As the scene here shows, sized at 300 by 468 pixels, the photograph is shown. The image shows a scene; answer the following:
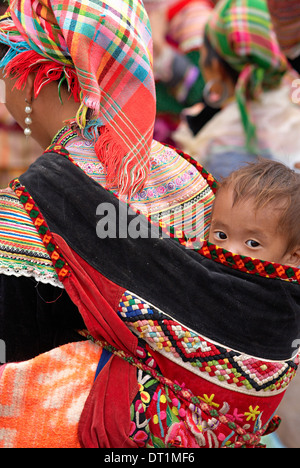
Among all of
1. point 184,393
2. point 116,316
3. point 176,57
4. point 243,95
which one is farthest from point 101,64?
point 176,57

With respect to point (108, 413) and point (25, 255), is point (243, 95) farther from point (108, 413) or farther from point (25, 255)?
point (108, 413)

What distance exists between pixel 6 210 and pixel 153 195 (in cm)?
42

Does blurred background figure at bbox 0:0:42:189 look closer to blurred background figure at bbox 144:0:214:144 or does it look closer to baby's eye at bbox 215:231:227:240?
blurred background figure at bbox 144:0:214:144

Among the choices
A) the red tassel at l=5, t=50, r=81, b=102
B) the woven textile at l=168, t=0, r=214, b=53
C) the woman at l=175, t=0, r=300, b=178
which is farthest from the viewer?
the woven textile at l=168, t=0, r=214, b=53

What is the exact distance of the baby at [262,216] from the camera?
1510mm

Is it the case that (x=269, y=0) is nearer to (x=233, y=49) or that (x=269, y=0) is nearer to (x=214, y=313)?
(x=233, y=49)

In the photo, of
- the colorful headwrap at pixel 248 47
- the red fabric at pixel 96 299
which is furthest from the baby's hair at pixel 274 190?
the colorful headwrap at pixel 248 47

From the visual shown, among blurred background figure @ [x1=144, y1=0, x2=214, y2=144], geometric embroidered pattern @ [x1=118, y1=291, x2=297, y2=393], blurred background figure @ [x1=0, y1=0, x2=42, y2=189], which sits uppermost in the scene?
geometric embroidered pattern @ [x1=118, y1=291, x2=297, y2=393]

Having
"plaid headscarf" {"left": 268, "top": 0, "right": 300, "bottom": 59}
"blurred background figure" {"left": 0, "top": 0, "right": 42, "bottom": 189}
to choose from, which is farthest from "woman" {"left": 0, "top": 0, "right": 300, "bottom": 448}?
"blurred background figure" {"left": 0, "top": 0, "right": 42, "bottom": 189}

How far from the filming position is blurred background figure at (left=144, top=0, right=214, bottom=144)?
5457mm

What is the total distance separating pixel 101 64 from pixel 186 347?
787mm

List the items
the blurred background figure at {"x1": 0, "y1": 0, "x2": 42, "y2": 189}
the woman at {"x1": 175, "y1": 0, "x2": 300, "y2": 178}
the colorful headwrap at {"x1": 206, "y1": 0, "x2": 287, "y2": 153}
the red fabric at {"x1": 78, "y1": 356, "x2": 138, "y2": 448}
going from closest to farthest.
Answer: the red fabric at {"x1": 78, "y1": 356, "x2": 138, "y2": 448}
the woman at {"x1": 175, "y1": 0, "x2": 300, "y2": 178}
the colorful headwrap at {"x1": 206, "y1": 0, "x2": 287, "y2": 153}
the blurred background figure at {"x1": 0, "y1": 0, "x2": 42, "y2": 189}

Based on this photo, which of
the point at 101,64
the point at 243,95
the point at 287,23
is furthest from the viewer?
the point at 243,95

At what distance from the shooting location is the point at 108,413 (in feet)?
4.69
